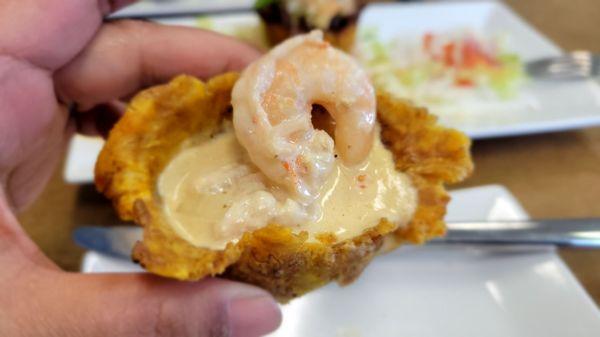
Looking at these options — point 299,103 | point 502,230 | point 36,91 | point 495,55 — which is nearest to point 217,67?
point 36,91

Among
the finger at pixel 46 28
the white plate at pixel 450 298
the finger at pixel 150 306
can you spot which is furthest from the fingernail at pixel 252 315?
the finger at pixel 46 28

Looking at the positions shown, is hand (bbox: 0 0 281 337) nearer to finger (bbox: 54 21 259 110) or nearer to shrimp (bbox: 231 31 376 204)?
finger (bbox: 54 21 259 110)

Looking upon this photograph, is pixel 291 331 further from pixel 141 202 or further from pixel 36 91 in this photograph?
pixel 36 91

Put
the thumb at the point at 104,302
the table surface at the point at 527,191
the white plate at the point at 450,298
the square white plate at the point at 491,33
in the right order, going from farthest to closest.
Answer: the square white plate at the point at 491,33 → the table surface at the point at 527,191 → the white plate at the point at 450,298 → the thumb at the point at 104,302

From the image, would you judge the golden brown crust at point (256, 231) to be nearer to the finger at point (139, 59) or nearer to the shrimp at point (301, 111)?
the shrimp at point (301, 111)

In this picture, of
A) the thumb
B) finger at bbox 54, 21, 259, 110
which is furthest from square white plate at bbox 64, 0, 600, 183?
the thumb

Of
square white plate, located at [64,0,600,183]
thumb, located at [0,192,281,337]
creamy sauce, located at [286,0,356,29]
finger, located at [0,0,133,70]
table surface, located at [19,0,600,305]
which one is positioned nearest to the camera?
thumb, located at [0,192,281,337]
